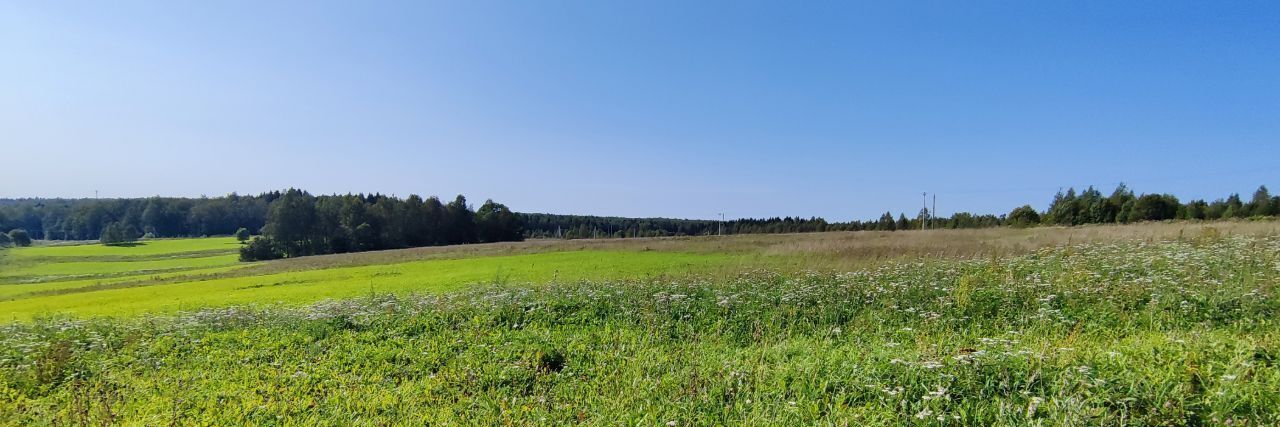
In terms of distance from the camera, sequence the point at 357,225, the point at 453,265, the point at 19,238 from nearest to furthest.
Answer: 1. the point at 453,265
2. the point at 19,238
3. the point at 357,225

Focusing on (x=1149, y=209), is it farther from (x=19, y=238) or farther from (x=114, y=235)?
(x=19, y=238)

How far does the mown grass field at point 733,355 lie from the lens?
13.6 feet

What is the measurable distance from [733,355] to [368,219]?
286 feet

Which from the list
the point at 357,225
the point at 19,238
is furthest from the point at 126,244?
the point at 357,225

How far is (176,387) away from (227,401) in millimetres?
1116

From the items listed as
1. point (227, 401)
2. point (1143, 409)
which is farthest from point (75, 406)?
point (1143, 409)

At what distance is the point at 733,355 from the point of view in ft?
20.8

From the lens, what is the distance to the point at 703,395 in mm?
4773

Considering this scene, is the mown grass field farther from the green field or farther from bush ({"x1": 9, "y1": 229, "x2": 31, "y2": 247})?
bush ({"x1": 9, "y1": 229, "x2": 31, "y2": 247})

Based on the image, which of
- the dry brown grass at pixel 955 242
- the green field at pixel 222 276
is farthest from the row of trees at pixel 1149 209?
the green field at pixel 222 276

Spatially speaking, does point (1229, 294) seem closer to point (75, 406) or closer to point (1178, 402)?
point (1178, 402)

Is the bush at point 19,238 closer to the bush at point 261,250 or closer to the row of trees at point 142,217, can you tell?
the row of trees at point 142,217

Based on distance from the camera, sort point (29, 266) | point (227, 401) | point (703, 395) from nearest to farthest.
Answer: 1. point (703, 395)
2. point (227, 401)
3. point (29, 266)

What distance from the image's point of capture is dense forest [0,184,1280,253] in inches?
2114
